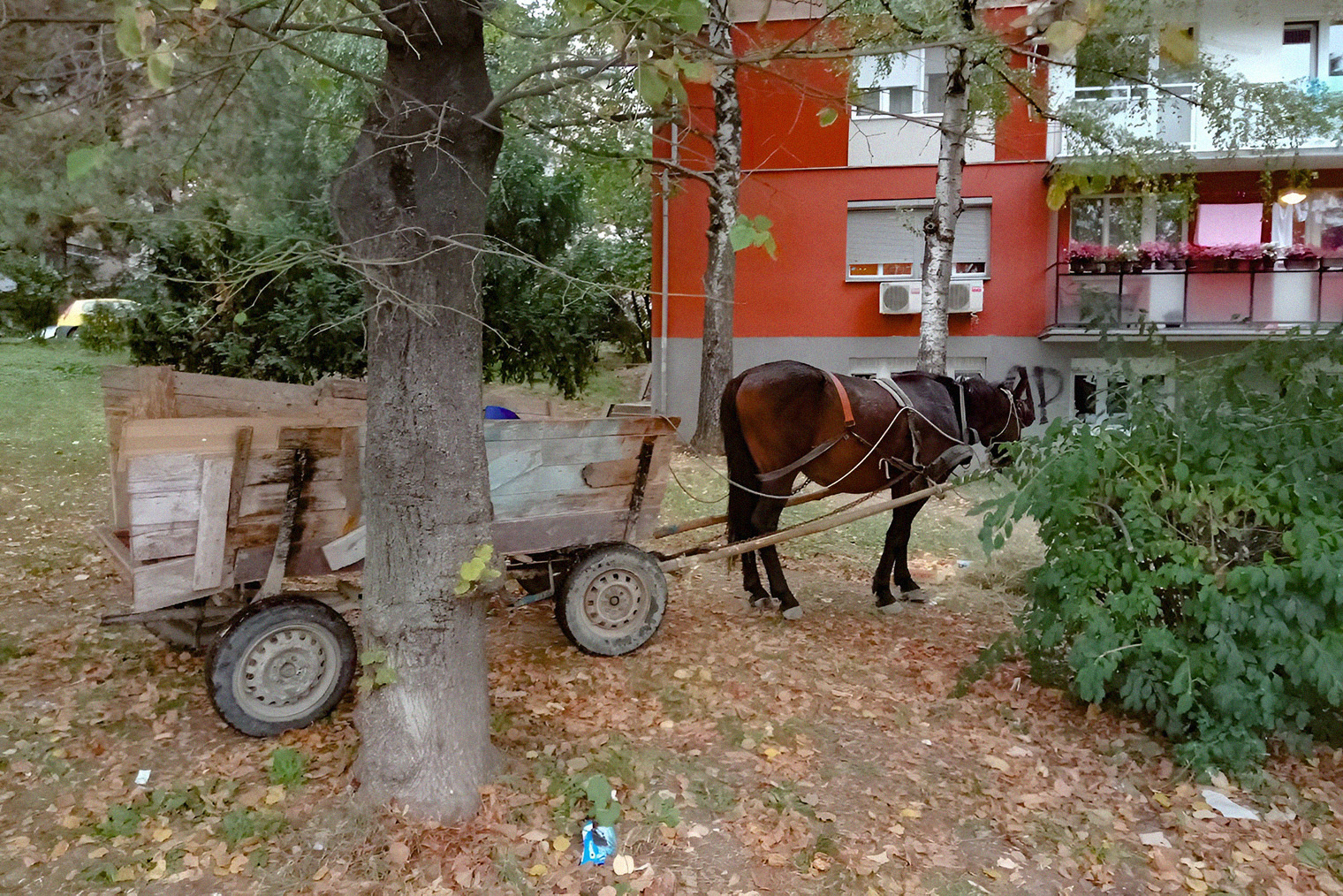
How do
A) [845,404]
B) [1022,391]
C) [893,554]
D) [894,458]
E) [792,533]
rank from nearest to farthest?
[792,533] < [845,404] < [894,458] < [893,554] < [1022,391]

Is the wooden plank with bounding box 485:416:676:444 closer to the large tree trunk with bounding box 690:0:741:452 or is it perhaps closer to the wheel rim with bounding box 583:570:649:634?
the wheel rim with bounding box 583:570:649:634

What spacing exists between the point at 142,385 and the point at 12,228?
9.98 meters

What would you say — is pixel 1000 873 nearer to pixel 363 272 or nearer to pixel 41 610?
pixel 363 272

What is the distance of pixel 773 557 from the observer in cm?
611

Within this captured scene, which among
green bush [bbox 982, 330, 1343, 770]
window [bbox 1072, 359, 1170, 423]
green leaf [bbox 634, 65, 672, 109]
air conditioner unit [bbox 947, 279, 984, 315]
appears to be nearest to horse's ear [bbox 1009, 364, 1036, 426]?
window [bbox 1072, 359, 1170, 423]

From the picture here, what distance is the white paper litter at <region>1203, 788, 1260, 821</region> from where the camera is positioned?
3602 mm

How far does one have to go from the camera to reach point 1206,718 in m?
→ 3.85

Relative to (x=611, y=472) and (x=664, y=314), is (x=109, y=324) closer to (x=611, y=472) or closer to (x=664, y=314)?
(x=664, y=314)

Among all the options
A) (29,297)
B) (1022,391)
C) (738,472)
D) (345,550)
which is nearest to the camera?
(345,550)

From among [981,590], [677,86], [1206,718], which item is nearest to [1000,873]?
[1206,718]

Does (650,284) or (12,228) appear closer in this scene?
(12,228)

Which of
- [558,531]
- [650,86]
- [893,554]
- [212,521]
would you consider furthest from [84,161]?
[893,554]

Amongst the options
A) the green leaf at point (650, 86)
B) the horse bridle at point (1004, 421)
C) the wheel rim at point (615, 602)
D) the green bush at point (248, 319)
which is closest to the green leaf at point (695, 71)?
the green leaf at point (650, 86)

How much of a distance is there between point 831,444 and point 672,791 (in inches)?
118
